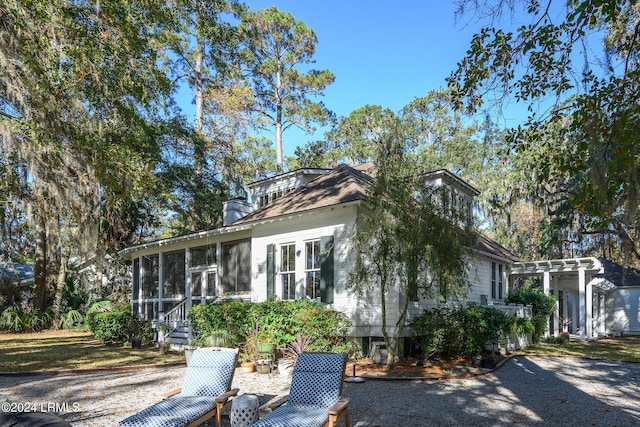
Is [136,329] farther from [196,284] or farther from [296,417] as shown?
[296,417]

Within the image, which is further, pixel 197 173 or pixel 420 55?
pixel 197 173

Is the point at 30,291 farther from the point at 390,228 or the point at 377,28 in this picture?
the point at 377,28

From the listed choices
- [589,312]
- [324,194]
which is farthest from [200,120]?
[589,312]

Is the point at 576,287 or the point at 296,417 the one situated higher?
the point at 296,417

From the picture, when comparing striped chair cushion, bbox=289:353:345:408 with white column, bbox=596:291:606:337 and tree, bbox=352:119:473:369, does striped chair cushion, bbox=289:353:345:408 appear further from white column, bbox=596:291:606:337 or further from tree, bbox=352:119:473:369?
white column, bbox=596:291:606:337

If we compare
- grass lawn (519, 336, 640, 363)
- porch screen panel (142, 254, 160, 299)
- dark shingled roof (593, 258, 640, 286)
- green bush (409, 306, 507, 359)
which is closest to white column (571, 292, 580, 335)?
dark shingled roof (593, 258, 640, 286)

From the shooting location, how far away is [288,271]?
13.5m

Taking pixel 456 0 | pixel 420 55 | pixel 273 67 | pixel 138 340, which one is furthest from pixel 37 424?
pixel 273 67

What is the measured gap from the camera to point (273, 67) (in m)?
30.9

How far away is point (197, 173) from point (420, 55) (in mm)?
18679

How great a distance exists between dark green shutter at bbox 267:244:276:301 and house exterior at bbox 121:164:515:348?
0.09ft

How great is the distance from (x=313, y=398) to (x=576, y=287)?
75.2 feet

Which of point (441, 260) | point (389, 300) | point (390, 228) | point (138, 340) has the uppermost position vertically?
point (390, 228)

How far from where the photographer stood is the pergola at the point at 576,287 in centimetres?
1858
